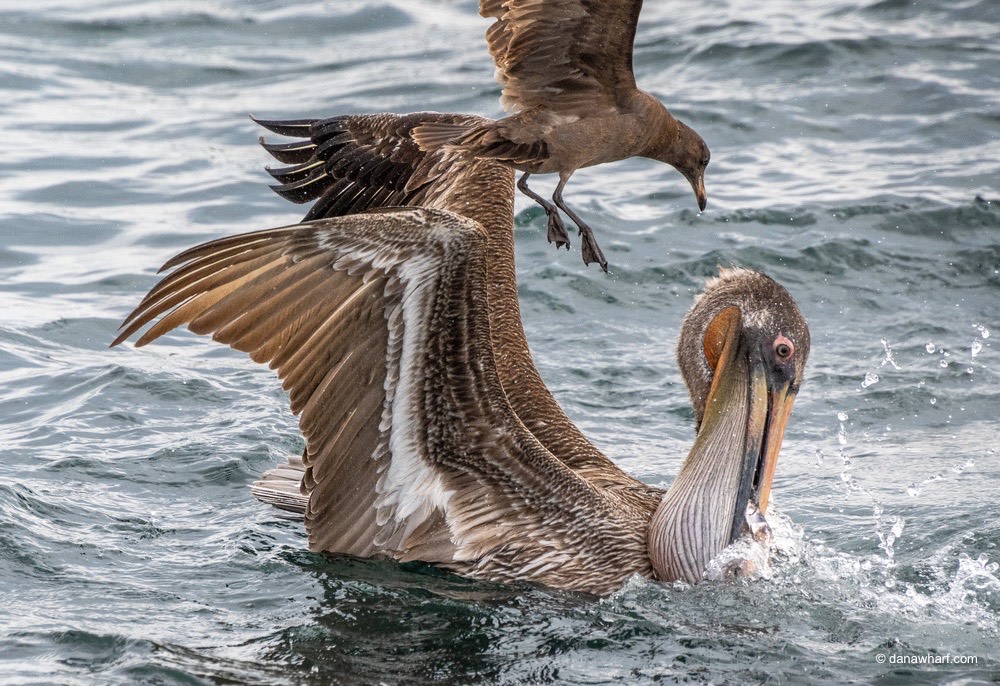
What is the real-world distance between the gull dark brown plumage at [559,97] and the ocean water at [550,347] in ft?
4.73

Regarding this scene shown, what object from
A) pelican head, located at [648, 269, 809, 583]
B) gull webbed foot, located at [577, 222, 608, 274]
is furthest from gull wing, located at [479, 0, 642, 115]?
pelican head, located at [648, 269, 809, 583]

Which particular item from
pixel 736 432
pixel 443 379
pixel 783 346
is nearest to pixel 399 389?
pixel 443 379

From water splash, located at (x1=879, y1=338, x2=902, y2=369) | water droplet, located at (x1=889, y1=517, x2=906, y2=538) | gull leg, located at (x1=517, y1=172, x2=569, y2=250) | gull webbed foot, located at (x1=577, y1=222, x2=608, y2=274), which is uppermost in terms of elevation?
gull leg, located at (x1=517, y1=172, x2=569, y2=250)

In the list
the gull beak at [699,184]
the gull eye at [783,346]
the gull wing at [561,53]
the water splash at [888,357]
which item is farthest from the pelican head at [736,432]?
the water splash at [888,357]

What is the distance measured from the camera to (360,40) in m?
12.9

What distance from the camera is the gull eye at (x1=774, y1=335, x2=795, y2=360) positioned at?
17.4ft

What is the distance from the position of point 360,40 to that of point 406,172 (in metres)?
7.11

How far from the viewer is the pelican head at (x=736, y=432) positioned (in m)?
5.29

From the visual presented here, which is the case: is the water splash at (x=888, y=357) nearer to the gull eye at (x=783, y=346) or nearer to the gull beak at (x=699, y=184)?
the gull beak at (x=699, y=184)

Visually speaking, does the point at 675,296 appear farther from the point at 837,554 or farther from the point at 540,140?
the point at 837,554

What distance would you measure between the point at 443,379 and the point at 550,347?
2981 millimetres

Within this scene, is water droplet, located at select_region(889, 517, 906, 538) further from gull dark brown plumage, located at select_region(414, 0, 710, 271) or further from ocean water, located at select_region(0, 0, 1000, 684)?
gull dark brown plumage, located at select_region(414, 0, 710, 271)

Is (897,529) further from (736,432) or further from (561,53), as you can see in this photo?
(561,53)

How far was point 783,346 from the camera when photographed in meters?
5.30
